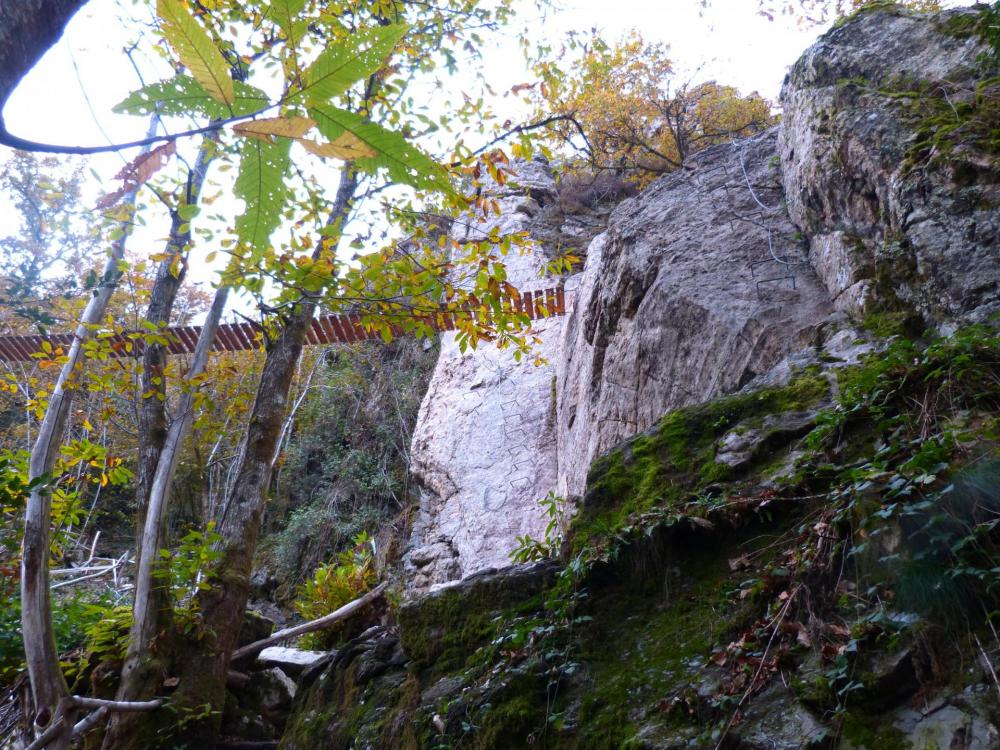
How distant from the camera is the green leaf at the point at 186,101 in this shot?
Answer: 0.73 m

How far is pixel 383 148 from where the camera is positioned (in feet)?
2.41

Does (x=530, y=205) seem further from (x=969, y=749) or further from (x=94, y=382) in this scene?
(x=969, y=749)

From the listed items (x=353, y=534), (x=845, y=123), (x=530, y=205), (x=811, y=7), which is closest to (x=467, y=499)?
(x=353, y=534)

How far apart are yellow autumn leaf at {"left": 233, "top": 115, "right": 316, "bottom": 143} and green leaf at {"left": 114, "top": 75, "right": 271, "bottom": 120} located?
14mm

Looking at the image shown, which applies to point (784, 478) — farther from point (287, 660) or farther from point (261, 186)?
point (287, 660)

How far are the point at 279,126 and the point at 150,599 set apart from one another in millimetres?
4264

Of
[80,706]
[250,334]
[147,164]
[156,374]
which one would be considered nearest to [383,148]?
[147,164]

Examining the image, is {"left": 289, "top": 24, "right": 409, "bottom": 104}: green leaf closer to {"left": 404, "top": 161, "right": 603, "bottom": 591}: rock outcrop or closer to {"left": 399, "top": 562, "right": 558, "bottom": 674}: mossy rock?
{"left": 399, "top": 562, "right": 558, "bottom": 674}: mossy rock

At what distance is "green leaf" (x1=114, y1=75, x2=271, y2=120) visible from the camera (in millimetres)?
731

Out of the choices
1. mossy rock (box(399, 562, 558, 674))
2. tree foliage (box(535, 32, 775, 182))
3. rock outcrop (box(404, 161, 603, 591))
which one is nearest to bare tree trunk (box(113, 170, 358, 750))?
rock outcrop (box(404, 161, 603, 591))

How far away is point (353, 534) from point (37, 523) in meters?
6.11

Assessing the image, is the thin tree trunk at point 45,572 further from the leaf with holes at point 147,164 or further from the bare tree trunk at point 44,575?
the leaf with holes at point 147,164

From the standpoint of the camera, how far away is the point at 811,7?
394 inches

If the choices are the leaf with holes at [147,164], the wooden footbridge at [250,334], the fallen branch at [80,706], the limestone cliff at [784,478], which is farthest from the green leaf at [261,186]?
the wooden footbridge at [250,334]
